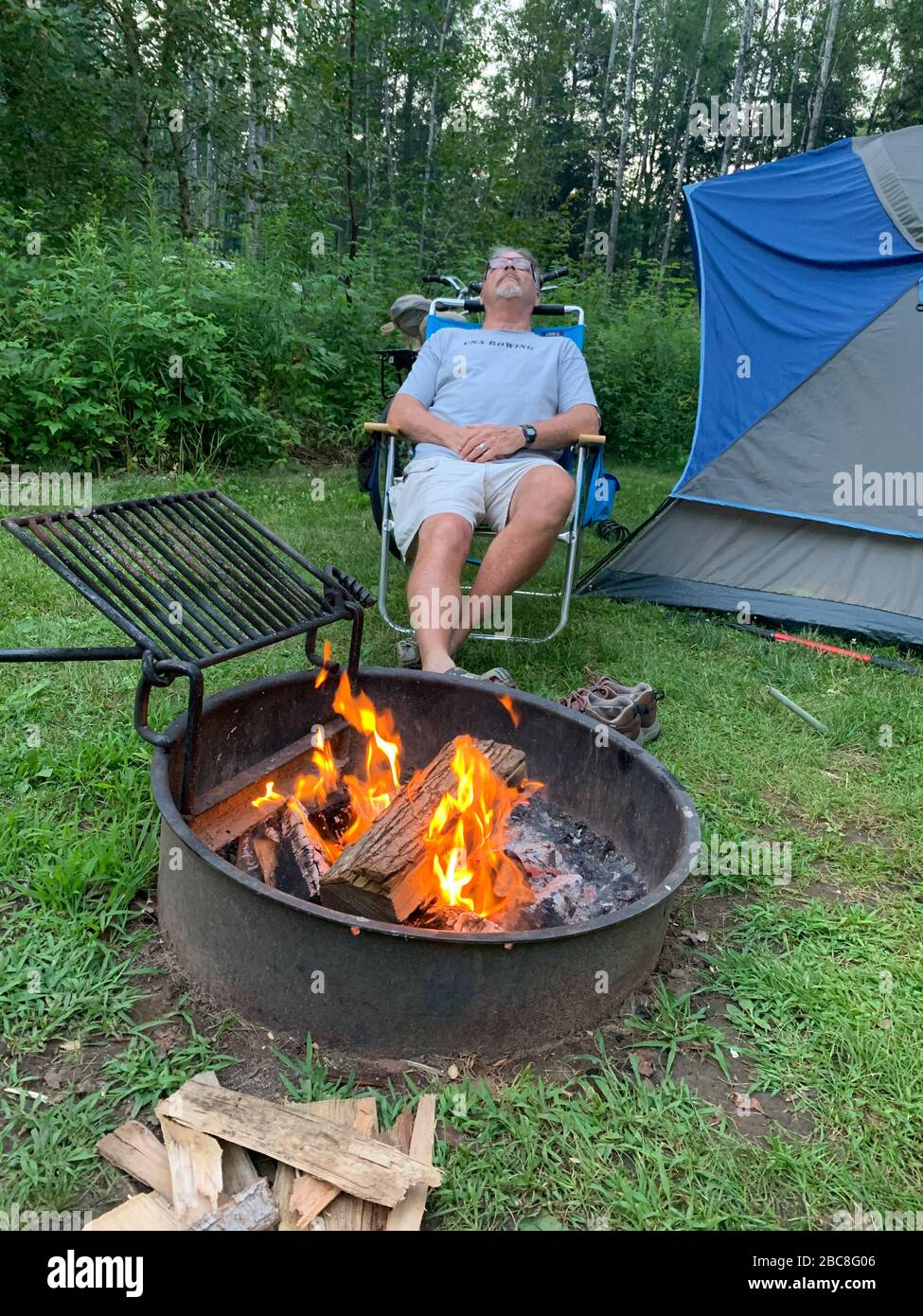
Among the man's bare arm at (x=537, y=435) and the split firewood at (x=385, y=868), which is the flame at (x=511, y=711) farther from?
the man's bare arm at (x=537, y=435)

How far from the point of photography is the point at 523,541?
2785 millimetres

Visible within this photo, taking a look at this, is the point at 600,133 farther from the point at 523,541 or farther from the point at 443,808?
the point at 443,808

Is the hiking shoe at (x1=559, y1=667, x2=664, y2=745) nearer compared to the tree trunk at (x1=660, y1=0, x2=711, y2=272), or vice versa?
the hiking shoe at (x1=559, y1=667, x2=664, y2=745)

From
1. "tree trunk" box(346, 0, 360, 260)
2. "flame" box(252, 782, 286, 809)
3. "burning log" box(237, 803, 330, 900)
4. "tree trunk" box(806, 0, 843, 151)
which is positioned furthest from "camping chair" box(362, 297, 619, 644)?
"tree trunk" box(806, 0, 843, 151)

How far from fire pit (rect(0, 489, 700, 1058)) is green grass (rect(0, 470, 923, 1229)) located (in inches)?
5.3

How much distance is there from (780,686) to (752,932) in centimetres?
143

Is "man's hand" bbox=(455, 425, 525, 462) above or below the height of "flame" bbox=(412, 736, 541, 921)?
above

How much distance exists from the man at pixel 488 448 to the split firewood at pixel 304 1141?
137cm

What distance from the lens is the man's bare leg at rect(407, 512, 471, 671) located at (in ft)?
8.30

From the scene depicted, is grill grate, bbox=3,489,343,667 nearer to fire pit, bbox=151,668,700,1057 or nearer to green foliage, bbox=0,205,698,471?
fire pit, bbox=151,668,700,1057

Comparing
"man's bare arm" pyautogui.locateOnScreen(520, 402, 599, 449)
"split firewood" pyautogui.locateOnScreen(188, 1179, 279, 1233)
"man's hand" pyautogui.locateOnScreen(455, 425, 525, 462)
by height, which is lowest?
"split firewood" pyautogui.locateOnScreen(188, 1179, 279, 1233)

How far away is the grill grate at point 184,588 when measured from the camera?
61.6 inches
